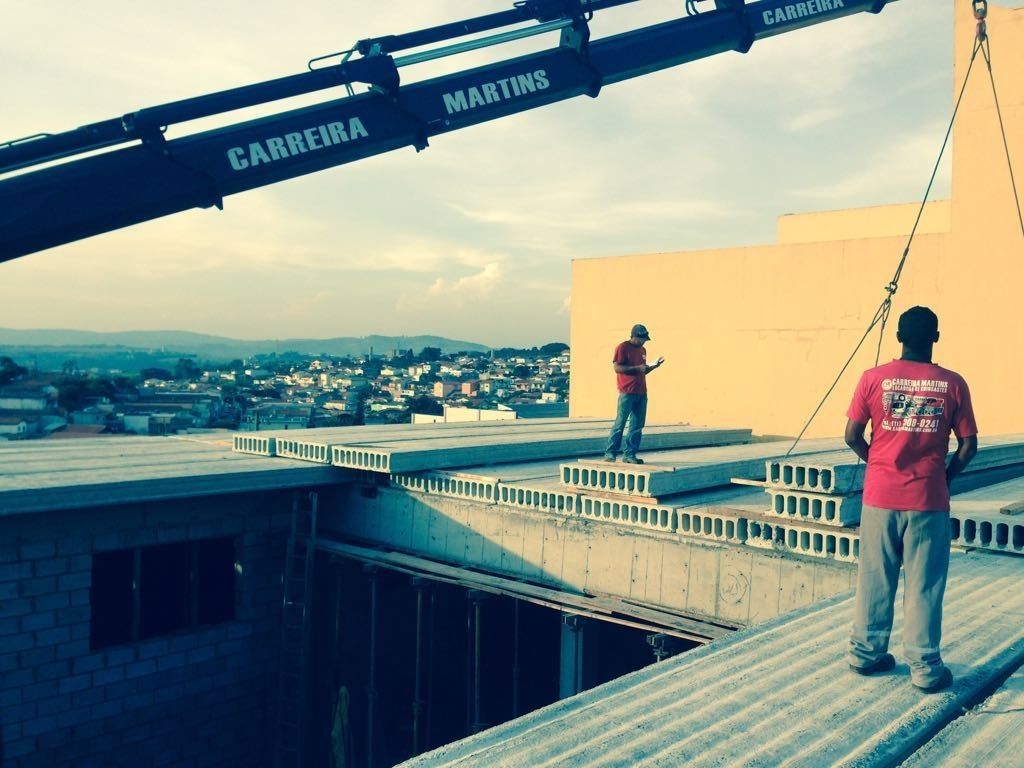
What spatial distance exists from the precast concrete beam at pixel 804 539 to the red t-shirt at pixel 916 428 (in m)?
4.19

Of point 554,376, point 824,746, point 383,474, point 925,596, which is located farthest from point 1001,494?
point 554,376

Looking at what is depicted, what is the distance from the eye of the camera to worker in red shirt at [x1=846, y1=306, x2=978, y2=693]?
14.5ft

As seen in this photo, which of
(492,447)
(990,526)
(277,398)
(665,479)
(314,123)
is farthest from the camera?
(277,398)

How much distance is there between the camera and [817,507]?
8.97 m

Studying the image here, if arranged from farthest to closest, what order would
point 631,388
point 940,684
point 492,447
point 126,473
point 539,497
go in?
point 492,447, point 126,473, point 539,497, point 631,388, point 940,684

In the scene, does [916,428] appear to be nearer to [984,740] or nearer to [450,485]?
[984,740]

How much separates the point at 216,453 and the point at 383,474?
12.4ft

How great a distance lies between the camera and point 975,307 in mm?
16422

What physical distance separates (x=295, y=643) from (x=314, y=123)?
8.24 meters

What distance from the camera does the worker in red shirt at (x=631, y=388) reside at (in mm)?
10883

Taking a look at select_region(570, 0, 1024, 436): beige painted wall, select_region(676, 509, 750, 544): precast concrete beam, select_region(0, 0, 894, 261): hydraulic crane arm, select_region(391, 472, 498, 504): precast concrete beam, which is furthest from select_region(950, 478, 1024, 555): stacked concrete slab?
select_region(570, 0, 1024, 436): beige painted wall

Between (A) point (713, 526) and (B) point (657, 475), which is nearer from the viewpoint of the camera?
(A) point (713, 526)

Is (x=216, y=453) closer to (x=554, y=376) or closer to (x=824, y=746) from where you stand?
(x=824, y=746)

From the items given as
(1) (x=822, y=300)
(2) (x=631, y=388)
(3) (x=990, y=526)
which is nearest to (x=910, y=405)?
(3) (x=990, y=526)
